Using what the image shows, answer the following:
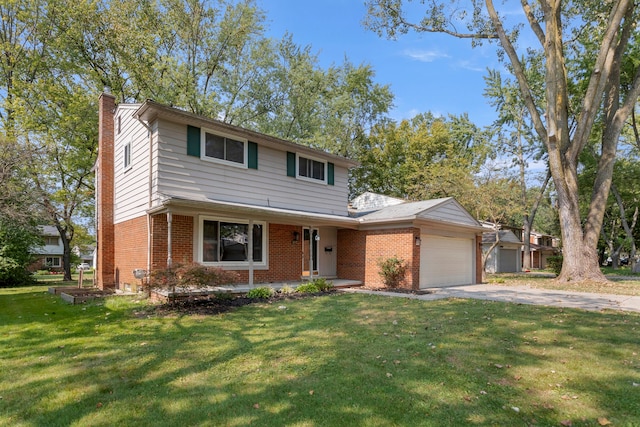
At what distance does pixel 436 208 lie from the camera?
13383mm

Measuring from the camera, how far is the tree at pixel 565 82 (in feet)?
47.0

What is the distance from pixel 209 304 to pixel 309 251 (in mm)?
5604

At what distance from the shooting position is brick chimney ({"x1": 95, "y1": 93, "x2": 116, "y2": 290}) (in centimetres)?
1298

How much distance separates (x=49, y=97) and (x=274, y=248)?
16.4m

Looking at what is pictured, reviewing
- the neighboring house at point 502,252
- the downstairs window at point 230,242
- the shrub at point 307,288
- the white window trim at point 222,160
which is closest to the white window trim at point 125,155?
the white window trim at point 222,160

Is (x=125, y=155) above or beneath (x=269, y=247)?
above

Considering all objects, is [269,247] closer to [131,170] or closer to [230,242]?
[230,242]

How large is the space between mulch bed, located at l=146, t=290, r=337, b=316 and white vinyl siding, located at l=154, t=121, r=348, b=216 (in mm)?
3233

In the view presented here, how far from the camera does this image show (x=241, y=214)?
10477 mm

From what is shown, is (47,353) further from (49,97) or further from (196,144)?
(49,97)

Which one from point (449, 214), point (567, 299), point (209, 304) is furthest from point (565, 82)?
point (209, 304)

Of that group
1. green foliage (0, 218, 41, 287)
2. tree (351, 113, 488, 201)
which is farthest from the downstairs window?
tree (351, 113, 488, 201)

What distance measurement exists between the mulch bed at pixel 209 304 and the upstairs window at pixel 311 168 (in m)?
5.19

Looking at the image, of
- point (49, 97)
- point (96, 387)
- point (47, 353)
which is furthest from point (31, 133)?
point (96, 387)
